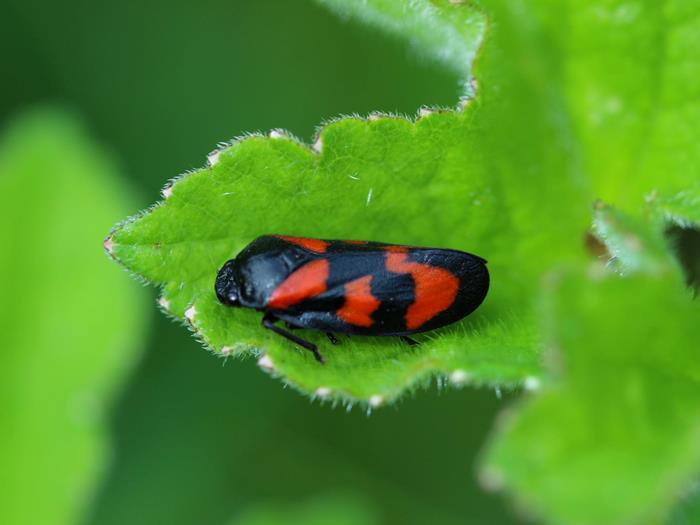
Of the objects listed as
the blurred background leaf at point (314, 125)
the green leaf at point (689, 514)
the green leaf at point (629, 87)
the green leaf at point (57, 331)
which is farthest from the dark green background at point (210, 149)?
the green leaf at point (689, 514)

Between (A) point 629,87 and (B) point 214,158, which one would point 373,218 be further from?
(A) point 629,87

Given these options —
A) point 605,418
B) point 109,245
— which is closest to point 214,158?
point 109,245

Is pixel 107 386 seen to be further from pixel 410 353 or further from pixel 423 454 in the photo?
pixel 410 353

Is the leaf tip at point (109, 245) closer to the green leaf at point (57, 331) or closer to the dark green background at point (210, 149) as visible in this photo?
the green leaf at point (57, 331)

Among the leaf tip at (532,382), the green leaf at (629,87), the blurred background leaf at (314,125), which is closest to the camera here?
the leaf tip at (532,382)

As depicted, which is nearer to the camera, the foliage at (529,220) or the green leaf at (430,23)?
the foliage at (529,220)

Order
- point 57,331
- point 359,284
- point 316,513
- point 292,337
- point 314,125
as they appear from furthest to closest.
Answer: point 314,125 → point 316,513 → point 57,331 → point 359,284 → point 292,337

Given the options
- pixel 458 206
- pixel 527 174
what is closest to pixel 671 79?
pixel 527 174
